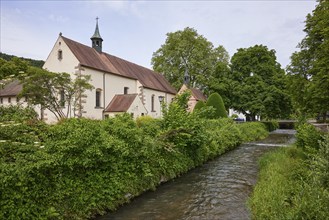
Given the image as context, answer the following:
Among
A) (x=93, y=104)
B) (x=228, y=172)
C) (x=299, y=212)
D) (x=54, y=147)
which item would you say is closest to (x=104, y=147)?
(x=54, y=147)

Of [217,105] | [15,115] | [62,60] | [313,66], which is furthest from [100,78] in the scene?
[313,66]

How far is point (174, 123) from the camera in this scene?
1091 cm

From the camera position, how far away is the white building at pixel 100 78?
23.5 meters

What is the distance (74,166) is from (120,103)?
20865 mm

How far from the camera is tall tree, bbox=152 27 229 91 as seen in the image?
43594 mm

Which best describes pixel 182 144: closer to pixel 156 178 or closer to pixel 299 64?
pixel 156 178

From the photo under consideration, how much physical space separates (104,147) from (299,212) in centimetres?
437

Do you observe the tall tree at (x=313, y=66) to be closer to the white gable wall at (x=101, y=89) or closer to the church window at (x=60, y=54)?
the white gable wall at (x=101, y=89)

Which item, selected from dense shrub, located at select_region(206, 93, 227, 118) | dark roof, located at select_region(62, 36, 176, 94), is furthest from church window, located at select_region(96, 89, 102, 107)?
dense shrub, located at select_region(206, 93, 227, 118)

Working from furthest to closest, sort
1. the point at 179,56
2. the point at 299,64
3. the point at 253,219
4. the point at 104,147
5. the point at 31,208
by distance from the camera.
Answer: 1. the point at 179,56
2. the point at 299,64
3. the point at 104,147
4. the point at 253,219
5. the point at 31,208

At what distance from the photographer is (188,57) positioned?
4441 cm

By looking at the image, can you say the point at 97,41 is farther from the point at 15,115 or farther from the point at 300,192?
the point at 300,192

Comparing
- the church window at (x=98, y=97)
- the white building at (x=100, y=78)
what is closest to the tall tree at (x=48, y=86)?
the white building at (x=100, y=78)

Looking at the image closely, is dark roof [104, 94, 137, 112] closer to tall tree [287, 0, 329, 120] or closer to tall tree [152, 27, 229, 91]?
tall tree [287, 0, 329, 120]
